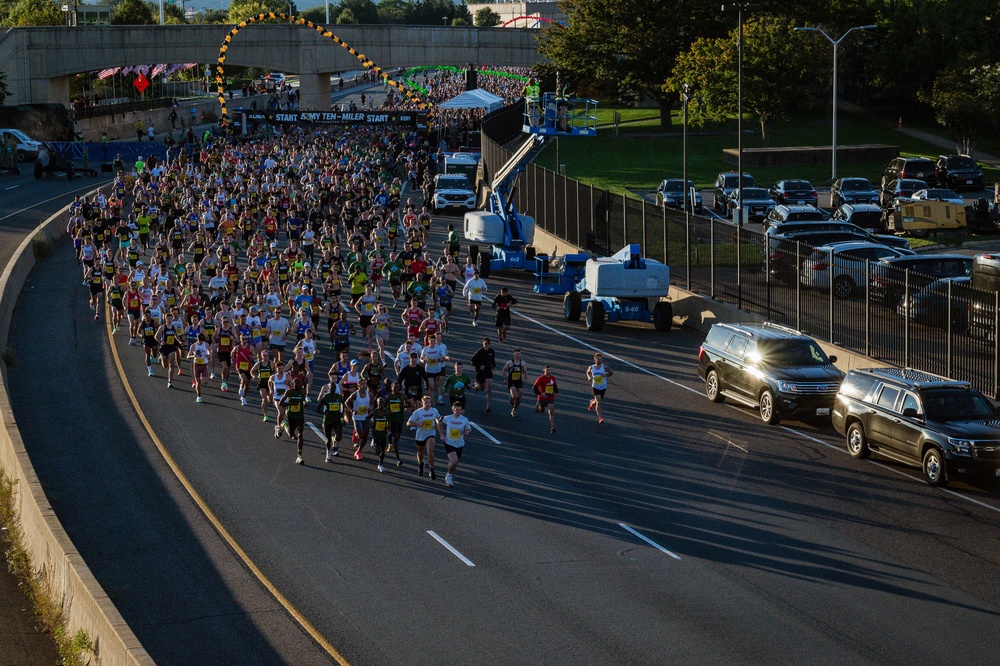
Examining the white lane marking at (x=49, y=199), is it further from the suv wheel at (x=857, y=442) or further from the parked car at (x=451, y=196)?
the suv wheel at (x=857, y=442)

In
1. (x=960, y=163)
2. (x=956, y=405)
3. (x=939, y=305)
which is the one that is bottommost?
(x=956, y=405)

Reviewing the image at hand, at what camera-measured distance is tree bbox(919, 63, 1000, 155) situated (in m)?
63.9

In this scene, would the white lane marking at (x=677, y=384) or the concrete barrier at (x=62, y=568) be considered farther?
the white lane marking at (x=677, y=384)

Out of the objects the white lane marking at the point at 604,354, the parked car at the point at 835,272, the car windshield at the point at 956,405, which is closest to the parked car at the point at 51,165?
the white lane marking at the point at 604,354

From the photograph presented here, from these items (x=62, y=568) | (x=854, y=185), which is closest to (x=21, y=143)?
(x=854, y=185)

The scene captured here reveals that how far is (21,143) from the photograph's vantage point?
74438 millimetres

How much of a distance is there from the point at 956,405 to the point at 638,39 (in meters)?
63.9

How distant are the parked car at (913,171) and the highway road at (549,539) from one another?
3132 centimetres

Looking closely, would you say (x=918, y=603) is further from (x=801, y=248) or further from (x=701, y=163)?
(x=701, y=163)

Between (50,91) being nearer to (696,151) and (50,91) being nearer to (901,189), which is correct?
(696,151)

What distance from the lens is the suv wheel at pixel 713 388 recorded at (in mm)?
25828

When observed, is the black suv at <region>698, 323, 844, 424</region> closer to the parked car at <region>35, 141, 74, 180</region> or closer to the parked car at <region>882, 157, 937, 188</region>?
the parked car at <region>882, 157, 937, 188</region>

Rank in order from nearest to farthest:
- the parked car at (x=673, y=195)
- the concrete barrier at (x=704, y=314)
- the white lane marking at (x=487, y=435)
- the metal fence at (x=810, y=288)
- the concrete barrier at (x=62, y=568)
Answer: the concrete barrier at (x=62, y=568) < the white lane marking at (x=487, y=435) < the metal fence at (x=810, y=288) < the concrete barrier at (x=704, y=314) < the parked car at (x=673, y=195)

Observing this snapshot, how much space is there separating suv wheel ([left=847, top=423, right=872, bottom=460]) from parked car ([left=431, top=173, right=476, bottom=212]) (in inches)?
1332
